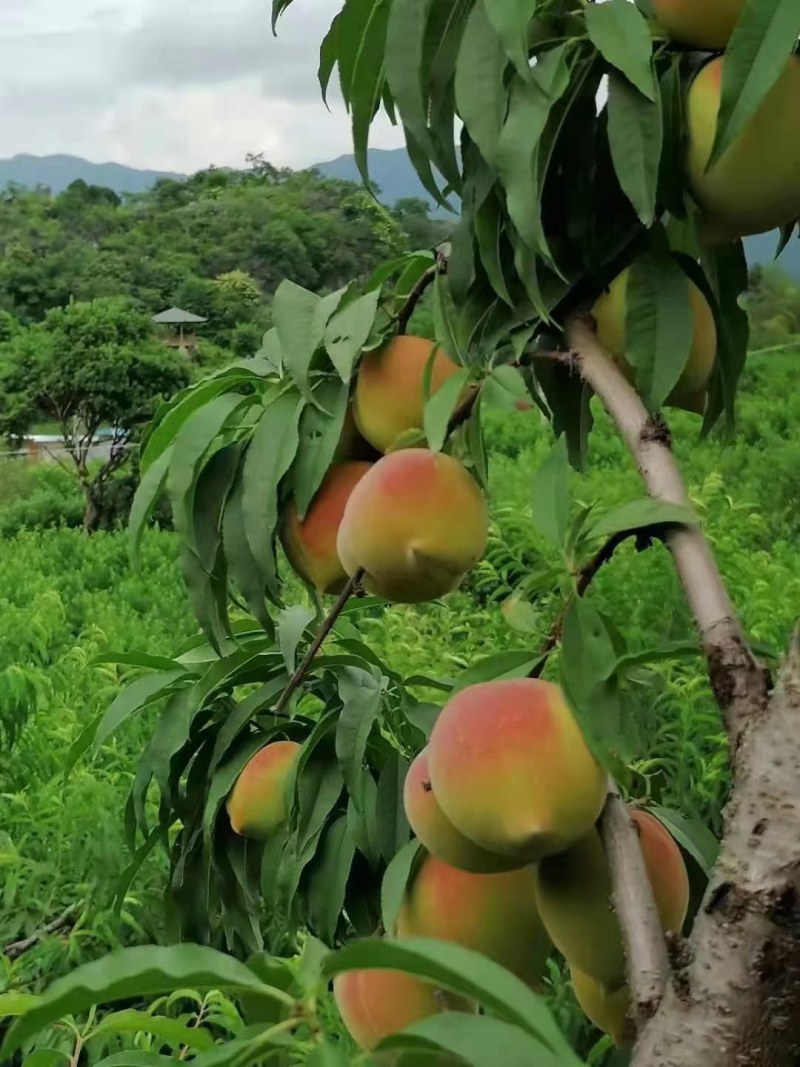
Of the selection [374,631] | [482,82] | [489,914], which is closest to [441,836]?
[489,914]

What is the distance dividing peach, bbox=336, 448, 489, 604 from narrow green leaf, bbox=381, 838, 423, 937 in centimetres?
10

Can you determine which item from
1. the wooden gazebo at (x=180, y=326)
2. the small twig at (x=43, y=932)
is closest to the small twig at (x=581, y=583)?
the small twig at (x=43, y=932)

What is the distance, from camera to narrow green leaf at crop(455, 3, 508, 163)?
0.38 meters

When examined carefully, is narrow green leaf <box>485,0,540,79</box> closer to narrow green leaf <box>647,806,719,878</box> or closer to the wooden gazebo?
narrow green leaf <box>647,806,719,878</box>

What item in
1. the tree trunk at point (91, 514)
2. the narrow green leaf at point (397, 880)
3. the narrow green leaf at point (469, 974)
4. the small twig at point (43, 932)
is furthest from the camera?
the tree trunk at point (91, 514)

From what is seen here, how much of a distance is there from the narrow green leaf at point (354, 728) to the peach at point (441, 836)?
154 millimetres

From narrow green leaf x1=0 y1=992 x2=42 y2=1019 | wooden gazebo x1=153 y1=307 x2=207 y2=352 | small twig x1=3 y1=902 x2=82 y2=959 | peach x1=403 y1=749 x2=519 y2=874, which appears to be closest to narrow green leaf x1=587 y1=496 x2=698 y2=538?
peach x1=403 y1=749 x2=519 y2=874

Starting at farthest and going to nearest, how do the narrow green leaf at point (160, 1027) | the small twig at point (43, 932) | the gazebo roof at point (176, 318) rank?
1. the gazebo roof at point (176, 318)
2. the small twig at point (43, 932)
3. the narrow green leaf at point (160, 1027)

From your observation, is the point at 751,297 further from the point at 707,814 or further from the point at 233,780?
the point at 707,814

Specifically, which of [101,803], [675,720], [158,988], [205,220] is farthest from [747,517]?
[205,220]

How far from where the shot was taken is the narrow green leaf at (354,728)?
55cm

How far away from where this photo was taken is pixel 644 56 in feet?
1.18

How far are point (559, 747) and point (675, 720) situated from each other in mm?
1504

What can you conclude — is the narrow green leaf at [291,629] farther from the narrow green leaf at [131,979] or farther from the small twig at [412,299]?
the narrow green leaf at [131,979]
